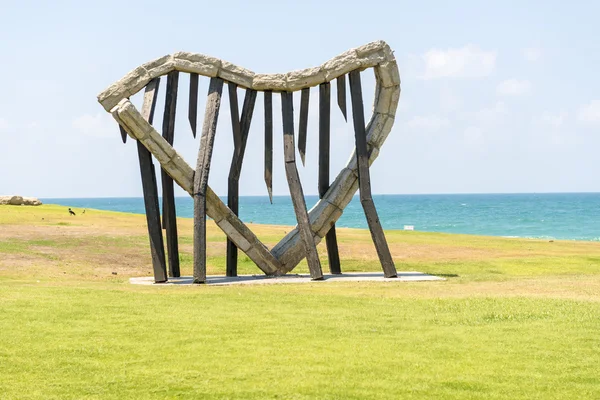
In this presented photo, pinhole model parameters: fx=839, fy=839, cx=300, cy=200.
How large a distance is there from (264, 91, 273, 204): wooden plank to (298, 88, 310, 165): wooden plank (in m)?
0.77

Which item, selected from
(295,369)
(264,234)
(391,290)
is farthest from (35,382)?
(264,234)

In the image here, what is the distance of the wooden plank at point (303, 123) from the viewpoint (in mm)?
21531

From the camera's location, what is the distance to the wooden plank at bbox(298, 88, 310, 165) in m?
21.5

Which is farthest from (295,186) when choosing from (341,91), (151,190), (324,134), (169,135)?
(151,190)

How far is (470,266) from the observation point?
2572cm

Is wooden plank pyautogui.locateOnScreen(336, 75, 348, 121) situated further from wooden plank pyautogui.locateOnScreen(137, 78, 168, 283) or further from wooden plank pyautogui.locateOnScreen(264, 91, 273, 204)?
wooden plank pyautogui.locateOnScreen(137, 78, 168, 283)

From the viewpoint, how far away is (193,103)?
68.9 ft

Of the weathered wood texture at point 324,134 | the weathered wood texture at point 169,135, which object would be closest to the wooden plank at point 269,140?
the weathered wood texture at point 324,134

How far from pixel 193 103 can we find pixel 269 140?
213 centimetres

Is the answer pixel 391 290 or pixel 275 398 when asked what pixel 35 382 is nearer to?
pixel 275 398

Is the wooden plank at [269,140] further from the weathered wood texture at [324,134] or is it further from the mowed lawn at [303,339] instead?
the mowed lawn at [303,339]

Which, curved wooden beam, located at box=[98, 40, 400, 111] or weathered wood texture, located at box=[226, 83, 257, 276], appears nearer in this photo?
curved wooden beam, located at box=[98, 40, 400, 111]

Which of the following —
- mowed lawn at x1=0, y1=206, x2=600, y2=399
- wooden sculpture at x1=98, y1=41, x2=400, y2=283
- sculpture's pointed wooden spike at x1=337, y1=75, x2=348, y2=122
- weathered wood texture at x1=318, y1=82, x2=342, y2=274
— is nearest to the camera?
mowed lawn at x1=0, y1=206, x2=600, y2=399

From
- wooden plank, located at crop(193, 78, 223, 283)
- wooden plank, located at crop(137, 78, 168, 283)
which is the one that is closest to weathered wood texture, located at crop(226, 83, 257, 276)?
wooden plank, located at crop(193, 78, 223, 283)
